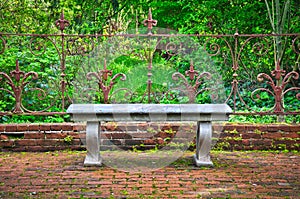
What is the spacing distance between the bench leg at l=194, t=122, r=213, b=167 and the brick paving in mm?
109

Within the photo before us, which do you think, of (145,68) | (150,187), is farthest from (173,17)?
(150,187)

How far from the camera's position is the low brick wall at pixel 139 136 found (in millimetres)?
5117

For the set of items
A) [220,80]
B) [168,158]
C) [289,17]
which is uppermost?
[289,17]

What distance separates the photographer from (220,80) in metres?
7.12

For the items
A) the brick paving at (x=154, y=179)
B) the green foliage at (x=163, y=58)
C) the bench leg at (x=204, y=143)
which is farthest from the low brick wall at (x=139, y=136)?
the green foliage at (x=163, y=58)

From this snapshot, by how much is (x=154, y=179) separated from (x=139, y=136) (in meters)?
1.26

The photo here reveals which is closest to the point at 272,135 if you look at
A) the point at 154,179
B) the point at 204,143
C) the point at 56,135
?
the point at 204,143

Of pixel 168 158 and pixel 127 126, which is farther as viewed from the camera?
pixel 127 126

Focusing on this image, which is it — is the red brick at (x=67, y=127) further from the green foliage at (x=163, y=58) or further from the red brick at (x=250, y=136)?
the red brick at (x=250, y=136)

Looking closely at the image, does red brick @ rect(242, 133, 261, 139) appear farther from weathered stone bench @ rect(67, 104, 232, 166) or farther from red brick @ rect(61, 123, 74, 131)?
red brick @ rect(61, 123, 74, 131)

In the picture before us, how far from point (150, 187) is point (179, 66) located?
4319 millimetres

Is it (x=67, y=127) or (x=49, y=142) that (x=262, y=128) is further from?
(x=49, y=142)

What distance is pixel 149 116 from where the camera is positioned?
4.34 meters

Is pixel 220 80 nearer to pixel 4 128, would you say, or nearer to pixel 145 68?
pixel 145 68
